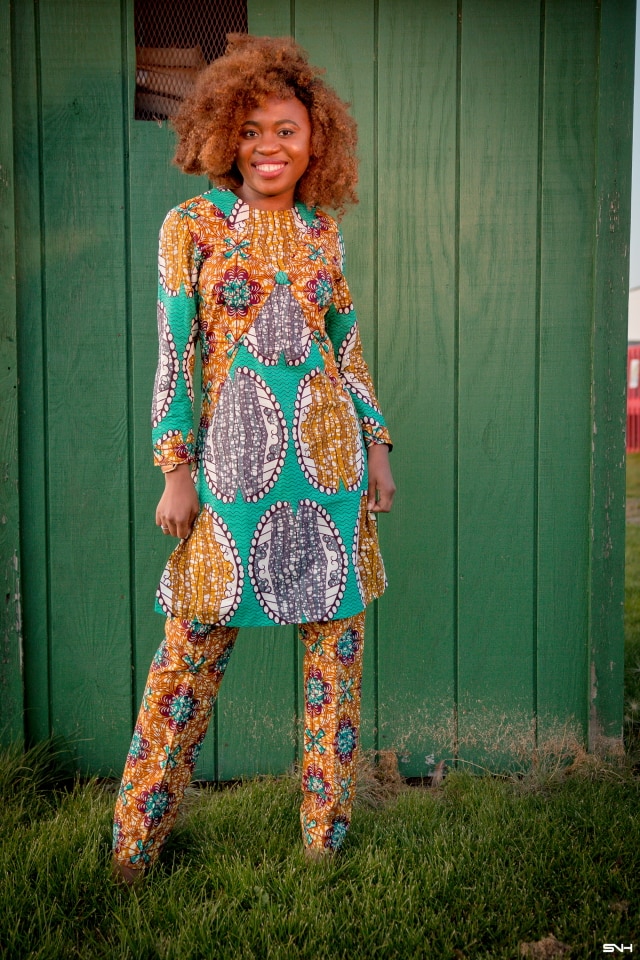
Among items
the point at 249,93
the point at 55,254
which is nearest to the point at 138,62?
the point at 55,254

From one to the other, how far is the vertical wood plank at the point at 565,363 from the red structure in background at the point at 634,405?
9.90m

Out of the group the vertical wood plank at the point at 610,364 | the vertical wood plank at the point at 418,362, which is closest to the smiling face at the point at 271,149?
the vertical wood plank at the point at 418,362

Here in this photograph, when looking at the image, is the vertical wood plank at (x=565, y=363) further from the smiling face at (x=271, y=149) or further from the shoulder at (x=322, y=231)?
the smiling face at (x=271, y=149)

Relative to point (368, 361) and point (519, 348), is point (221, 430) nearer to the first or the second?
point (368, 361)

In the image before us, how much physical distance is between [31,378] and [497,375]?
1.41 m

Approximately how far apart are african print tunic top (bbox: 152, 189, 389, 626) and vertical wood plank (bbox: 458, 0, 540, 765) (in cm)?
85

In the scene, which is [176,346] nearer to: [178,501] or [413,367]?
[178,501]

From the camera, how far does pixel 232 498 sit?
1.79 m

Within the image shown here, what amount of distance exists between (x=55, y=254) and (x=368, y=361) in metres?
0.98

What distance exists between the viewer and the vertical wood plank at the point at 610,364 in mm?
2512

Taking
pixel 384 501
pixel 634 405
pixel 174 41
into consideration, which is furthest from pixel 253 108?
pixel 634 405

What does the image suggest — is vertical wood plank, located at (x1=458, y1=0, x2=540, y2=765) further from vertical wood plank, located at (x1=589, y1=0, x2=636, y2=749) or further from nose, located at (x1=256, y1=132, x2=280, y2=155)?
nose, located at (x1=256, y1=132, x2=280, y2=155)

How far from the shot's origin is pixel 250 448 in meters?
1.80

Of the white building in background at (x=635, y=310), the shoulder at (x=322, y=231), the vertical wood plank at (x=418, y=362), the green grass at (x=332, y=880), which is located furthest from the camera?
the white building in background at (x=635, y=310)
